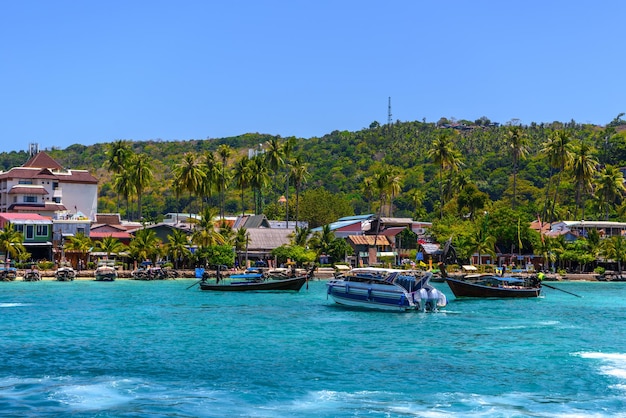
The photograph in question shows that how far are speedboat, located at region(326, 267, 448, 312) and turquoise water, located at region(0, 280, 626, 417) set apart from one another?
44.7 inches

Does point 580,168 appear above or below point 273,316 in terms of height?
above

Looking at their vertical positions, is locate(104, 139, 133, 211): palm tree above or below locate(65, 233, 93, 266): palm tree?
above

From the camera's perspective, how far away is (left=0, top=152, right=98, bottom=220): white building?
13238cm

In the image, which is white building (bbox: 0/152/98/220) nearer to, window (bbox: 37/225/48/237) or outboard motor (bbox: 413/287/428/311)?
window (bbox: 37/225/48/237)

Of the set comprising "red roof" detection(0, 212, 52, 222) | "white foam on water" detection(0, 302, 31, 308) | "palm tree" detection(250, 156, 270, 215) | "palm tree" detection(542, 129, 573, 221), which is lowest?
"white foam on water" detection(0, 302, 31, 308)

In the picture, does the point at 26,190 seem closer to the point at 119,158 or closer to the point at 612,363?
the point at 119,158

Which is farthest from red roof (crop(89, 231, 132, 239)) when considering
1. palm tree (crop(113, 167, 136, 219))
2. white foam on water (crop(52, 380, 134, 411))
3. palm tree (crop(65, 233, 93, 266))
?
white foam on water (crop(52, 380, 134, 411))

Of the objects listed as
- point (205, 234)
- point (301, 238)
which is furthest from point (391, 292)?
point (301, 238)

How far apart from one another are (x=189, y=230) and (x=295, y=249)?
1904 centimetres

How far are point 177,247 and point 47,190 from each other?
3669 centimetres

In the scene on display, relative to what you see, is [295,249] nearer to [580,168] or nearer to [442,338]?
[580,168]

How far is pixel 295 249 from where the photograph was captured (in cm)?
11888

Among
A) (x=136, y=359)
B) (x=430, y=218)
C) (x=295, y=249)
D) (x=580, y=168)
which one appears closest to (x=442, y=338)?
(x=136, y=359)

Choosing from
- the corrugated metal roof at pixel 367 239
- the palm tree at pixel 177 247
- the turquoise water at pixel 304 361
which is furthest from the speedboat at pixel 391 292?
the corrugated metal roof at pixel 367 239
